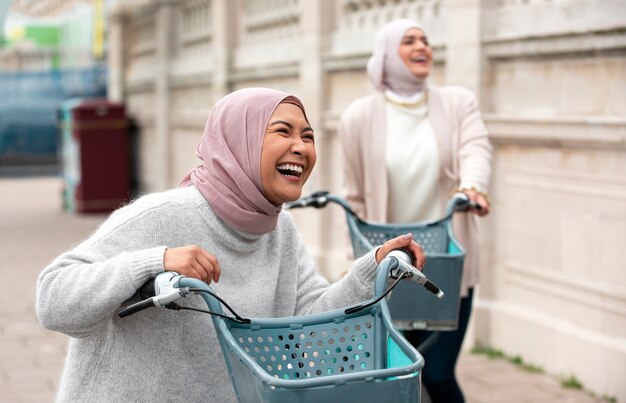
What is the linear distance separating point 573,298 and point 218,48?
24.7 ft

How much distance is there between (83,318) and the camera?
105 inches

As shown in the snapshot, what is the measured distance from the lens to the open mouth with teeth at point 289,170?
2.84m

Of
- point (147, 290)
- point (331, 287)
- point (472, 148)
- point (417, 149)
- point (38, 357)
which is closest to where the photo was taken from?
point (147, 290)

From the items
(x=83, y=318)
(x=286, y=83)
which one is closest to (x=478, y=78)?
(x=286, y=83)

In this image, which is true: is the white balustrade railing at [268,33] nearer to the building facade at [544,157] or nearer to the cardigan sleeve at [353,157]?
the building facade at [544,157]

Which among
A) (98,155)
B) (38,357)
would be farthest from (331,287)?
(98,155)

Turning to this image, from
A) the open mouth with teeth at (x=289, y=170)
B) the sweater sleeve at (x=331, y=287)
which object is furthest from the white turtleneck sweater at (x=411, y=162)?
the open mouth with teeth at (x=289, y=170)

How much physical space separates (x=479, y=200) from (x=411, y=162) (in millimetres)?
462

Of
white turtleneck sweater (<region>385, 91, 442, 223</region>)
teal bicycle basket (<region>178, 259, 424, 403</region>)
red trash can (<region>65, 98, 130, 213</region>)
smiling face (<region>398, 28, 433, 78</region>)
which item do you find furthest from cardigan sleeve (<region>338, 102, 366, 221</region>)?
red trash can (<region>65, 98, 130, 213</region>)

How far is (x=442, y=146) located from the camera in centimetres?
486

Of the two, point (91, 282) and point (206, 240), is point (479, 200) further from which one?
point (91, 282)

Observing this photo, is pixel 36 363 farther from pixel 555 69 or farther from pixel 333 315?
pixel 333 315

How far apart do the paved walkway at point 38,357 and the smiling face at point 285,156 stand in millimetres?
3694

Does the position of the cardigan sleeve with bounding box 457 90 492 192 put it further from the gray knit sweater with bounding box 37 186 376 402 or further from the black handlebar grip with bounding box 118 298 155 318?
the black handlebar grip with bounding box 118 298 155 318
